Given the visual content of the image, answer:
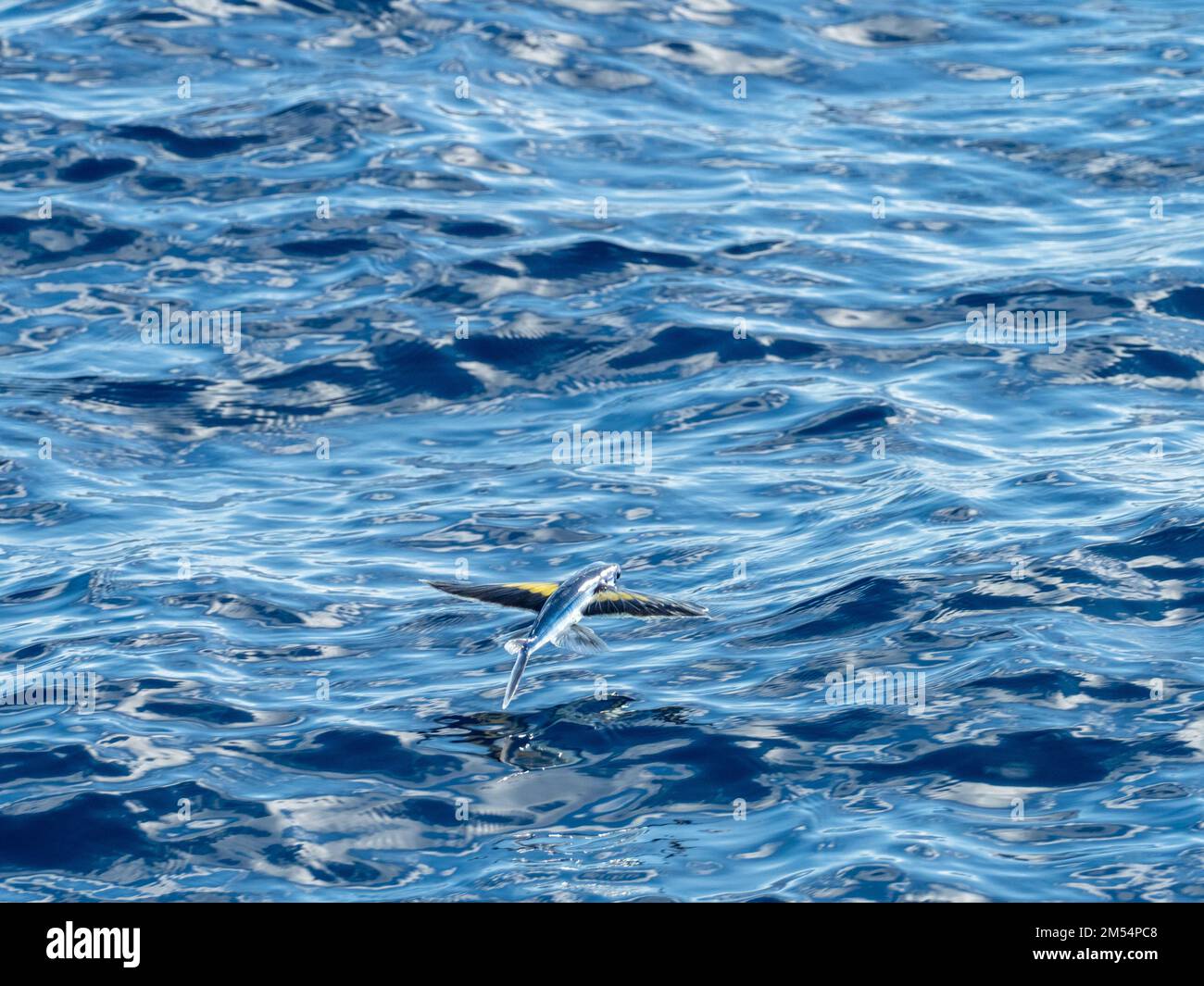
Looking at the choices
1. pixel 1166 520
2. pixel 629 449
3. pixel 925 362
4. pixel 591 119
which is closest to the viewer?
pixel 1166 520

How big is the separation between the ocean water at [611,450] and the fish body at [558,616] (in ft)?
1.59

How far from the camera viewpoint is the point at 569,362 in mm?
18391

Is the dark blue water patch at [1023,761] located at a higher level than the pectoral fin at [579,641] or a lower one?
lower

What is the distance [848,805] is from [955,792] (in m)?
0.67

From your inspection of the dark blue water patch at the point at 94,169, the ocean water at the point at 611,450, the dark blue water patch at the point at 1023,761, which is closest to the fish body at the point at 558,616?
the ocean water at the point at 611,450

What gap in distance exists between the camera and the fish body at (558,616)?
11469mm

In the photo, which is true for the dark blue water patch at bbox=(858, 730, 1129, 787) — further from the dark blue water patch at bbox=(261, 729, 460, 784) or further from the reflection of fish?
the dark blue water patch at bbox=(261, 729, 460, 784)

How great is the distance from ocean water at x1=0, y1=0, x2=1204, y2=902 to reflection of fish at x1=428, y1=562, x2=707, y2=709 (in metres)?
0.48

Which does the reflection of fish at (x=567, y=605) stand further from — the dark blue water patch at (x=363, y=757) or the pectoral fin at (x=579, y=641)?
the dark blue water patch at (x=363, y=757)

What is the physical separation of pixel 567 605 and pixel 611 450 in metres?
5.11

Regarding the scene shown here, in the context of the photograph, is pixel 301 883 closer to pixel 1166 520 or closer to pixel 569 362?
pixel 1166 520

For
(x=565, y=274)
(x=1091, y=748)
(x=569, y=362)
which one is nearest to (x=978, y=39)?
(x=565, y=274)

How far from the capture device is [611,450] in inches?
655

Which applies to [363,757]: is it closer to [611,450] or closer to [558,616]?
[558,616]
